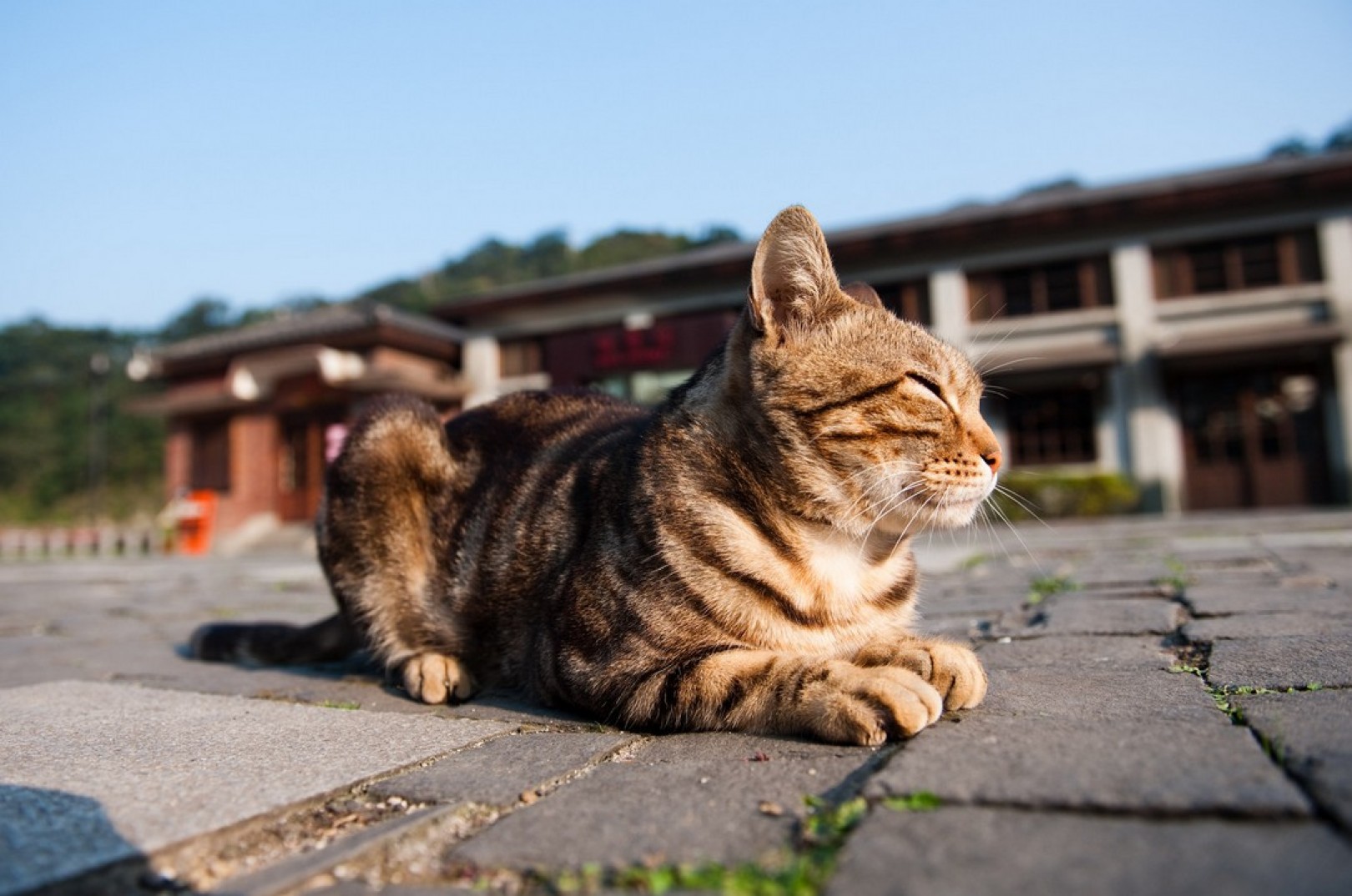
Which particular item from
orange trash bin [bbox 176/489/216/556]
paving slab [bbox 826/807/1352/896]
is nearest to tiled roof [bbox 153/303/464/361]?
orange trash bin [bbox 176/489/216/556]

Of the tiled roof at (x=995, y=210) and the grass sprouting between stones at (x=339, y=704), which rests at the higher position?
the tiled roof at (x=995, y=210)

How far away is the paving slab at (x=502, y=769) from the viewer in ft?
5.23

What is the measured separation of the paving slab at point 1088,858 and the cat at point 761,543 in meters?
0.57

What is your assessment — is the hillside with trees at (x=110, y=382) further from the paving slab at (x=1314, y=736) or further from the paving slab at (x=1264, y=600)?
the paving slab at (x=1314, y=736)

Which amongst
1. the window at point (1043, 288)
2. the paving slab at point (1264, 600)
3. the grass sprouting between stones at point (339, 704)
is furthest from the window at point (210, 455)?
the paving slab at point (1264, 600)

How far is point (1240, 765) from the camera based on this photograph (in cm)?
136

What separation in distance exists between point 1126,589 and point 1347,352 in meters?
16.5

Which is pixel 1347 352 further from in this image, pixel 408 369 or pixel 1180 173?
pixel 408 369

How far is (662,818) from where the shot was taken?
139 cm

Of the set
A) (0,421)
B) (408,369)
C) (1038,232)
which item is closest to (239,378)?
(408,369)

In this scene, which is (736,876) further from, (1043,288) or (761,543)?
(1043,288)

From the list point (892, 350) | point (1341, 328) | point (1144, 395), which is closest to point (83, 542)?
point (892, 350)

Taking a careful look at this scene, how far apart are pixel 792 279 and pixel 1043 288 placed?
18.3 m

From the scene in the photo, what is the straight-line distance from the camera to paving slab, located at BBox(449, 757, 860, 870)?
124 centimetres
